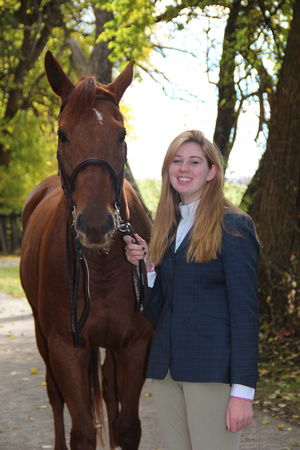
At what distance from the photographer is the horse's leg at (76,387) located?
319 centimetres

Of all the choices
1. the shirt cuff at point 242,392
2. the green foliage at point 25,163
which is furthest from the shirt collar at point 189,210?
the green foliage at point 25,163

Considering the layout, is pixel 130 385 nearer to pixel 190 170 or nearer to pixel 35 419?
pixel 190 170

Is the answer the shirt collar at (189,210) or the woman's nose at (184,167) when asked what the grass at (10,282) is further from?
the woman's nose at (184,167)

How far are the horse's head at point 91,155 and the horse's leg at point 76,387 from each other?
94 cm

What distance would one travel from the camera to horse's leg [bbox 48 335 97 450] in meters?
3.19

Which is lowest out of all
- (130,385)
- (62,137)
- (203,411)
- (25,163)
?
(130,385)

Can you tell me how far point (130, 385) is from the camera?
3379 mm

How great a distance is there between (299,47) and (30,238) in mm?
3868

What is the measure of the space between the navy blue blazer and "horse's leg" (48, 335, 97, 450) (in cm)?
88

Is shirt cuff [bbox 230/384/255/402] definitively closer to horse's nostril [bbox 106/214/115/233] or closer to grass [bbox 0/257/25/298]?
horse's nostril [bbox 106/214/115/233]

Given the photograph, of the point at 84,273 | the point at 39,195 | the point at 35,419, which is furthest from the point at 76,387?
the point at 39,195

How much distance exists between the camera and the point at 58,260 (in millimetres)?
3324

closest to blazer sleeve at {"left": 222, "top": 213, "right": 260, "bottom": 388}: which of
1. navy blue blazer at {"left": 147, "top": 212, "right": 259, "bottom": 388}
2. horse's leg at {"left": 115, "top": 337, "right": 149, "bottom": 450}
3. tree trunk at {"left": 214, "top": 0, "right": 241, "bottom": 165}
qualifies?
navy blue blazer at {"left": 147, "top": 212, "right": 259, "bottom": 388}

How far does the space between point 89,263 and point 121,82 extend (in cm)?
107
